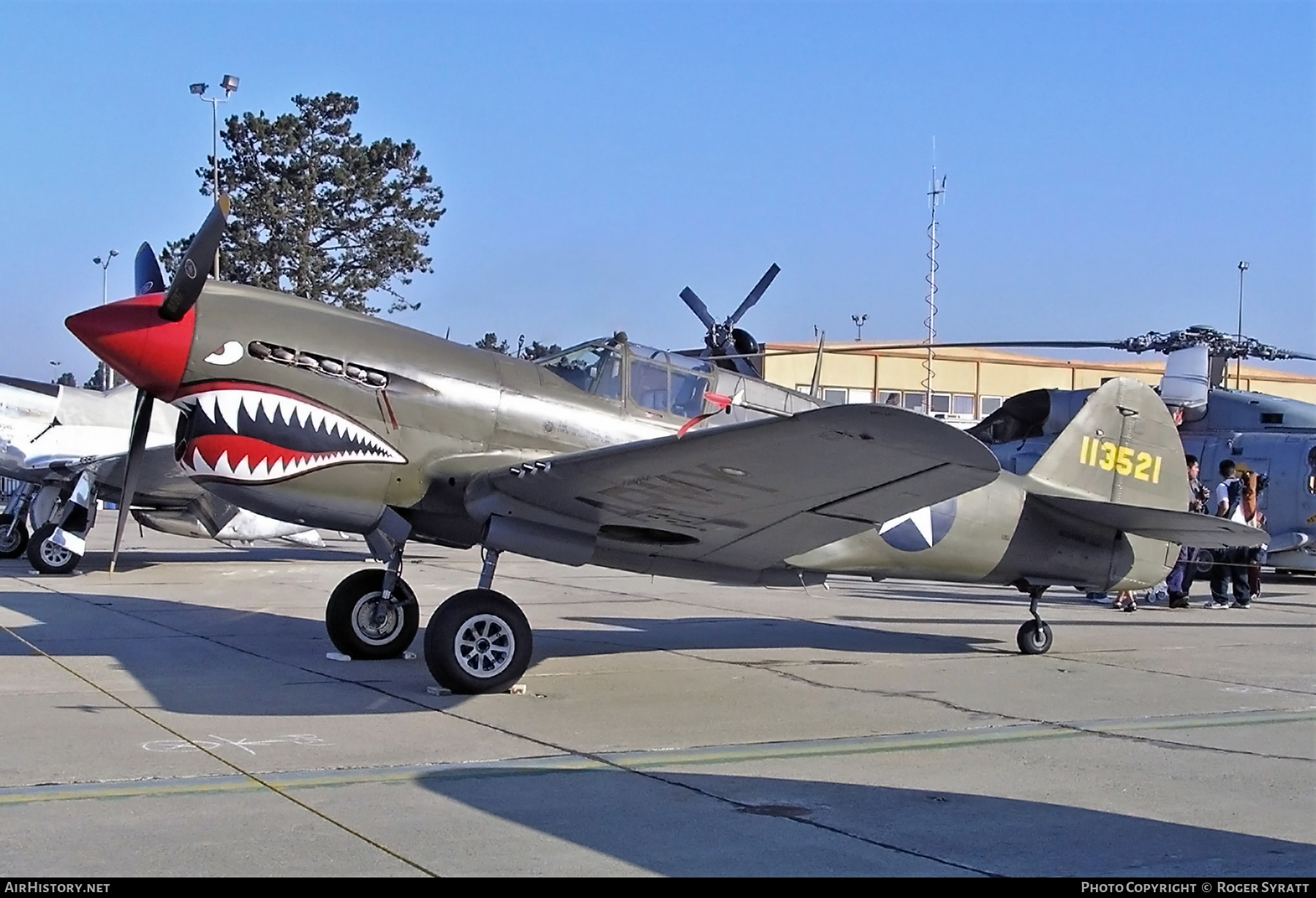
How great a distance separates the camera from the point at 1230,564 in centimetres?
1462

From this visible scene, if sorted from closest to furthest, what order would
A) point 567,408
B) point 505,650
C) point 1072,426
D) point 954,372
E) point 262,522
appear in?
point 505,650, point 567,408, point 1072,426, point 262,522, point 954,372

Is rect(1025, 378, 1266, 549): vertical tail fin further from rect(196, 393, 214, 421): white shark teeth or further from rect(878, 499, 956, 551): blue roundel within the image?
rect(196, 393, 214, 421): white shark teeth

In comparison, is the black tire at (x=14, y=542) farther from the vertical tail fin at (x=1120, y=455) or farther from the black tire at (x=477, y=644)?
the vertical tail fin at (x=1120, y=455)

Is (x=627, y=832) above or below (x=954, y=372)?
below

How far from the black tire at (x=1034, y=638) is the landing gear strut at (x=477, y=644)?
4418mm

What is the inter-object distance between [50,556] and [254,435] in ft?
33.4

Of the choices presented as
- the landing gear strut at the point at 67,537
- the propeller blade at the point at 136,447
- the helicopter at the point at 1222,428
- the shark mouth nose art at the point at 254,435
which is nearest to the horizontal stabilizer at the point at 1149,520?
Answer: the shark mouth nose art at the point at 254,435

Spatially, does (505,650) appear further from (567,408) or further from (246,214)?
(246,214)

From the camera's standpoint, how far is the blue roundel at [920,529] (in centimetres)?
928

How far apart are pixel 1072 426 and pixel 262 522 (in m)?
11.9

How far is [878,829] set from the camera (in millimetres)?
4855

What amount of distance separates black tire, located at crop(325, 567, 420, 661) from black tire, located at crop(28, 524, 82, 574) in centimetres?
860

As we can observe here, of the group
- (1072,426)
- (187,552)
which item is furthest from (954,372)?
(1072,426)

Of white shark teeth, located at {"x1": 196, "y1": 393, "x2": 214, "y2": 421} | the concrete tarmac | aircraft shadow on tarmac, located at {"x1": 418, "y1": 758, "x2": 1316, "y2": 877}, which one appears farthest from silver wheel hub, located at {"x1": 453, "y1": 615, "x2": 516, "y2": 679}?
aircraft shadow on tarmac, located at {"x1": 418, "y1": 758, "x2": 1316, "y2": 877}
